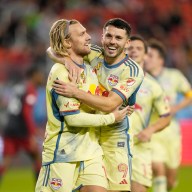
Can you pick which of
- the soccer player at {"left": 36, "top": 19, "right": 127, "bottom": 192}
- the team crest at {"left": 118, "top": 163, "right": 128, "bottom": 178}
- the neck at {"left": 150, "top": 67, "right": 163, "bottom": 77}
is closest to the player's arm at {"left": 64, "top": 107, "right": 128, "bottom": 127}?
the soccer player at {"left": 36, "top": 19, "right": 127, "bottom": 192}

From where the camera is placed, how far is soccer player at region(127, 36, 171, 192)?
876 cm

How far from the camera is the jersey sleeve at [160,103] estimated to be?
9102 millimetres

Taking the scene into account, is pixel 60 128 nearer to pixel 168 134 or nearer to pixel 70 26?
pixel 70 26

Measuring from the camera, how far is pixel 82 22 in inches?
758

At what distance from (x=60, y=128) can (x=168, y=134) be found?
4.58 m

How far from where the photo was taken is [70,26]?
287 inches

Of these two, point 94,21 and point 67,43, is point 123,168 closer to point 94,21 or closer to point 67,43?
point 67,43

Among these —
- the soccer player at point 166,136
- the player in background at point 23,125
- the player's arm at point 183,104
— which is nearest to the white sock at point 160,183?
the soccer player at point 166,136

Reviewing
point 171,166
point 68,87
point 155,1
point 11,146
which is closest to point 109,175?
point 68,87

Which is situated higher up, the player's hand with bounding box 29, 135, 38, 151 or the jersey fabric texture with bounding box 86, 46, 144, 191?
the jersey fabric texture with bounding box 86, 46, 144, 191

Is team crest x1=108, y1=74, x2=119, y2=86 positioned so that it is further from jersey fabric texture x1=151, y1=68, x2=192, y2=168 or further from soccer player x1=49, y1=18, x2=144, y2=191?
jersey fabric texture x1=151, y1=68, x2=192, y2=168

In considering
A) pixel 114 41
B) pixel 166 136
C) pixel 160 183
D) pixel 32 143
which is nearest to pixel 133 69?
pixel 114 41

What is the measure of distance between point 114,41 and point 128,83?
0.47m

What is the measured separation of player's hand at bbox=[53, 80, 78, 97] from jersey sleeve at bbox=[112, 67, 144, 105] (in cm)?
51
